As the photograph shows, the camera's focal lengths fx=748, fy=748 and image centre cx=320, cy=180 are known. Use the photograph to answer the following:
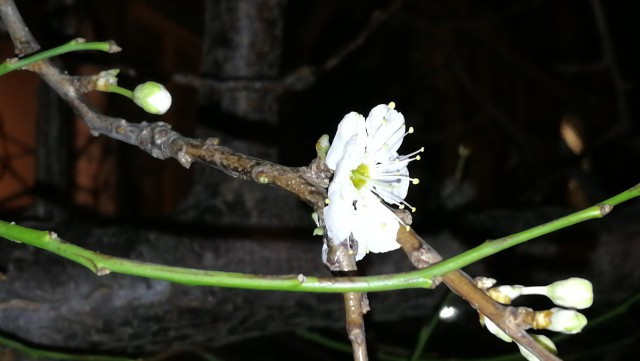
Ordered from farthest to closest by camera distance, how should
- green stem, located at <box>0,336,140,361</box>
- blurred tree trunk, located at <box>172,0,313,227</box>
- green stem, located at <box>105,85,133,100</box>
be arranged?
blurred tree trunk, located at <box>172,0,313,227</box> → green stem, located at <box>0,336,140,361</box> → green stem, located at <box>105,85,133,100</box>

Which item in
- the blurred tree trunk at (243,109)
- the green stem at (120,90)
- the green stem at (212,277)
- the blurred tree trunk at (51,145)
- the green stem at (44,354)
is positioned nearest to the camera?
the green stem at (212,277)

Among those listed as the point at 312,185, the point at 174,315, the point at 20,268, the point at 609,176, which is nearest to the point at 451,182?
the point at 174,315

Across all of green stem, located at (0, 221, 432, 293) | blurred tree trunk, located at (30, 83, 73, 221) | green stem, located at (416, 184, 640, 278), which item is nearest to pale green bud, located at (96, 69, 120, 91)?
green stem, located at (0, 221, 432, 293)

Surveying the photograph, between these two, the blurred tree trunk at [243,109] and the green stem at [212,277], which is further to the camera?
the blurred tree trunk at [243,109]

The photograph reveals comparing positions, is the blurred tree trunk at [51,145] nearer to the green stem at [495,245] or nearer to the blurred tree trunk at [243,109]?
the blurred tree trunk at [243,109]

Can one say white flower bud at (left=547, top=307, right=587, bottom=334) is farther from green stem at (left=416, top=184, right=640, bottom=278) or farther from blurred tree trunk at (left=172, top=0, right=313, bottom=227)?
blurred tree trunk at (left=172, top=0, right=313, bottom=227)

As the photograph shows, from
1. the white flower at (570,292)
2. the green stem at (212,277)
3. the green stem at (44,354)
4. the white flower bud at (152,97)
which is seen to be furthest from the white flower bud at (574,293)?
the green stem at (44,354)

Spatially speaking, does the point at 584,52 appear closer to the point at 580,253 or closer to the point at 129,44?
the point at 129,44

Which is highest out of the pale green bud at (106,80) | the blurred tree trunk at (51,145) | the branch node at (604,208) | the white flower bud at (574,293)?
the blurred tree trunk at (51,145)
